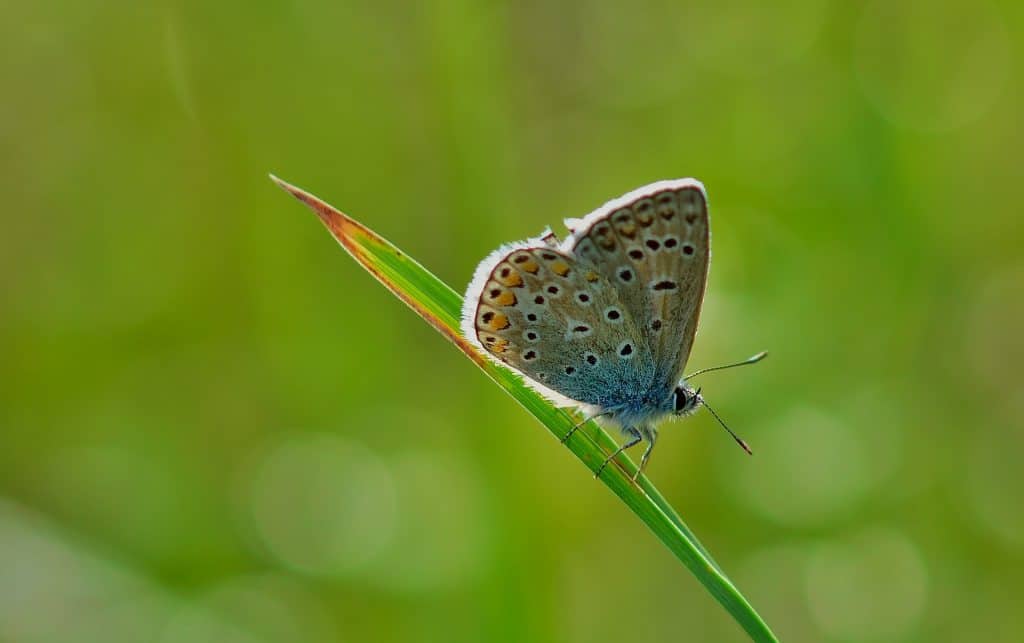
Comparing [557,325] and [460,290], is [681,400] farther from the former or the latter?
[460,290]

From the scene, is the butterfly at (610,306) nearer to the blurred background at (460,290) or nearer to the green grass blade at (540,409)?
the green grass blade at (540,409)

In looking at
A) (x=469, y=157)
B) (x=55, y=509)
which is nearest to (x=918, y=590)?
(x=469, y=157)

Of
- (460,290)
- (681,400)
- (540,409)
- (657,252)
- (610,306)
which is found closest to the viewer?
(540,409)

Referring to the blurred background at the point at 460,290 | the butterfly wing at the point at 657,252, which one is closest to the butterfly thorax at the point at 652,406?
the butterfly wing at the point at 657,252

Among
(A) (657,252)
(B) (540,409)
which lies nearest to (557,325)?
(A) (657,252)

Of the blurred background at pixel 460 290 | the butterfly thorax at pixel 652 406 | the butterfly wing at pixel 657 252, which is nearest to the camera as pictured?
the butterfly wing at pixel 657 252

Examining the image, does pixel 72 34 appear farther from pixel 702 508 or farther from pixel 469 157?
pixel 702 508
